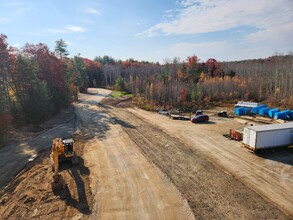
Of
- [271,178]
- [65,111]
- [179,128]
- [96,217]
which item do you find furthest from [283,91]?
[96,217]

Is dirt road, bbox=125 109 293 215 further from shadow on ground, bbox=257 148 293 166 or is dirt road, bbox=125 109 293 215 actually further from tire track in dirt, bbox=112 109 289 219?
tire track in dirt, bbox=112 109 289 219

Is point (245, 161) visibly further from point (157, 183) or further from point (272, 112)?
point (272, 112)

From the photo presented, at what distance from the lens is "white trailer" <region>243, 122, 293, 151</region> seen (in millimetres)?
19828

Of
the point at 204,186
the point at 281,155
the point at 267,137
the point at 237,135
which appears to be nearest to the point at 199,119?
the point at 237,135

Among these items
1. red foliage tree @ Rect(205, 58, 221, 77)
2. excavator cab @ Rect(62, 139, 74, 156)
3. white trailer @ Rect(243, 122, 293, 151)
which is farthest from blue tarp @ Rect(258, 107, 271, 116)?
red foliage tree @ Rect(205, 58, 221, 77)

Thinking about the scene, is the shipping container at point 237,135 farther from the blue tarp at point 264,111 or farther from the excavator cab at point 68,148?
the excavator cab at point 68,148

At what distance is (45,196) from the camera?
13.6 metres

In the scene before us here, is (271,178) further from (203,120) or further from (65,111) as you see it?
(65,111)

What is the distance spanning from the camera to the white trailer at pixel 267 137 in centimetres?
1983

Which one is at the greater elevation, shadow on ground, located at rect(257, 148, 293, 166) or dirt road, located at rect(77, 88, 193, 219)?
dirt road, located at rect(77, 88, 193, 219)

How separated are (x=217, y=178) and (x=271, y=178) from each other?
4.13 metres

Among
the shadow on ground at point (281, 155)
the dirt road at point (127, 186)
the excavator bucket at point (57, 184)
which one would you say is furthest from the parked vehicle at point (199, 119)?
the excavator bucket at point (57, 184)

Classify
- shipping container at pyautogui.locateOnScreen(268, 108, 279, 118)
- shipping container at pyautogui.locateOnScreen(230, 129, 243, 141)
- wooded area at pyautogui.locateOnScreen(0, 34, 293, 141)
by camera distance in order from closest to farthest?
shipping container at pyautogui.locateOnScreen(230, 129, 243, 141) → wooded area at pyautogui.locateOnScreen(0, 34, 293, 141) → shipping container at pyautogui.locateOnScreen(268, 108, 279, 118)

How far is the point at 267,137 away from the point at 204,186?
9758 mm
